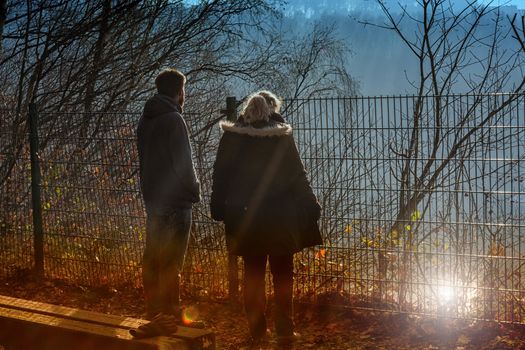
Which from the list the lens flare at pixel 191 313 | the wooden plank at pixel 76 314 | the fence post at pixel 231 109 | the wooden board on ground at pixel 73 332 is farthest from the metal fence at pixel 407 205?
the wooden board on ground at pixel 73 332

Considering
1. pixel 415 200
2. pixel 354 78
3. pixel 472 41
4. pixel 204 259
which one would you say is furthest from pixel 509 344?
pixel 354 78

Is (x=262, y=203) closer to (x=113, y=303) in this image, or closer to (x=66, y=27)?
(x=113, y=303)

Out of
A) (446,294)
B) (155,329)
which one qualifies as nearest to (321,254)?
(446,294)

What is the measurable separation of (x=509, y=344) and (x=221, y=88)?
10648 millimetres

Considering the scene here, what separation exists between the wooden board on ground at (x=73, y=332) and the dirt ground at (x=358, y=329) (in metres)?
1.23

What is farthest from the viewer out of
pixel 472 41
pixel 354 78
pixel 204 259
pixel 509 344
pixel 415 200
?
pixel 354 78

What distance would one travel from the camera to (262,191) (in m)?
5.52

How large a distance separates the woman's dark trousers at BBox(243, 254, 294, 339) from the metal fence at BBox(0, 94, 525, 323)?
93cm

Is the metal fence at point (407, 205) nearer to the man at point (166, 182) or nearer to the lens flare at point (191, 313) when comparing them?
the lens flare at point (191, 313)

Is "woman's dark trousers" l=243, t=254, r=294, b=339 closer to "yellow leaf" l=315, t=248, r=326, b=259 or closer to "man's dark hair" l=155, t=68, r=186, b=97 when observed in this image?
"yellow leaf" l=315, t=248, r=326, b=259

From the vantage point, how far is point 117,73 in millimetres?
13203

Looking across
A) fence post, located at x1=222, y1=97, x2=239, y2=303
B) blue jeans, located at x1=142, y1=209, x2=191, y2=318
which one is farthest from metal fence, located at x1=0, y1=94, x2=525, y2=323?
blue jeans, located at x1=142, y1=209, x2=191, y2=318

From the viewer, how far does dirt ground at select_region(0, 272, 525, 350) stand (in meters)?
6.07

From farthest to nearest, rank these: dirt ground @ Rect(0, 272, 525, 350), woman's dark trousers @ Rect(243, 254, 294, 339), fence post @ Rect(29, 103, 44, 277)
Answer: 1. fence post @ Rect(29, 103, 44, 277)
2. dirt ground @ Rect(0, 272, 525, 350)
3. woman's dark trousers @ Rect(243, 254, 294, 339)
